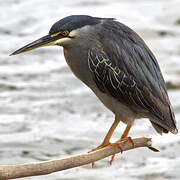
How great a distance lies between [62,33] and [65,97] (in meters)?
5.53

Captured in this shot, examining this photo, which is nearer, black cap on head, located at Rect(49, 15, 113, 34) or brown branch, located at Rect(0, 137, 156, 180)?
brown branch, located at Rect(0, 137, 156, 180)

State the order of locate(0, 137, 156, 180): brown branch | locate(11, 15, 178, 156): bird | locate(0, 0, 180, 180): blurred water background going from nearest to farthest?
1. locate(0, 137, 156, 180): brown branch
2. locate(11, 15, 178, 156): bird
3. locate(0, 0, 180, 180): blurred water background

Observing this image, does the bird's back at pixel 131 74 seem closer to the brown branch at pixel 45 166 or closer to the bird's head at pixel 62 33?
the bird's head at pixel 62 33

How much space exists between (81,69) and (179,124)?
14.7 feet

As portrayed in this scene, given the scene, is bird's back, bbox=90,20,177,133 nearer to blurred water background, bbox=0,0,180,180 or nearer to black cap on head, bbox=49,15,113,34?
black cap on head, bbox=49,15,113,34

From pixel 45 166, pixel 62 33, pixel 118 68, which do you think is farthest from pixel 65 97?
pixel 45 166

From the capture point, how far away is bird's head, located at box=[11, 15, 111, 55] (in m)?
6.13

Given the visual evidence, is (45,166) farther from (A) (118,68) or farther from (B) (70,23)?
(A) (118,68)

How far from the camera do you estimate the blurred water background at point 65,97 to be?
Result: 1006 cm

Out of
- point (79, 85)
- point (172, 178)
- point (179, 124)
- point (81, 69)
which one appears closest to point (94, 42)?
point (81, 69)

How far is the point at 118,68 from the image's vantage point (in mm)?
6562

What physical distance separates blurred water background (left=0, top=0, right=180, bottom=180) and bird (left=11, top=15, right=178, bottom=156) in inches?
121

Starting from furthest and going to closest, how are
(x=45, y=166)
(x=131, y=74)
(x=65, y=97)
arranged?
(x=65, y=97), (x=131, y=74), (x=45, y=166)

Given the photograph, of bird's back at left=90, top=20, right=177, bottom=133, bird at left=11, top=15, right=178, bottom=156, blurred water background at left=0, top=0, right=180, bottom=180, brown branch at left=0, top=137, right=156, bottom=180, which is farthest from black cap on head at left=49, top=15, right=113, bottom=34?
blurred water background at left=0, top=0, right=180, bottom=180
